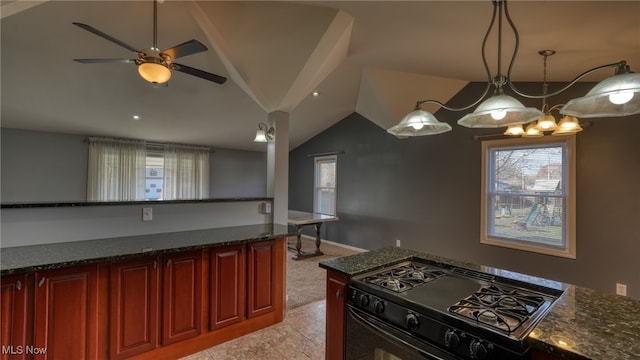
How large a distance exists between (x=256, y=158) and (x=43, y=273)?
18.6ft

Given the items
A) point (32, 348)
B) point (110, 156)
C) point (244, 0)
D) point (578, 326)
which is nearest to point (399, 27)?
point (244, 0)

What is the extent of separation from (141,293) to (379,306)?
1.58 meters

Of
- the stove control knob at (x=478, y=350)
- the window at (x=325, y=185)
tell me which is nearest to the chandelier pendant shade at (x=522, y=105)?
the stove control knob at (x=478, y=350)

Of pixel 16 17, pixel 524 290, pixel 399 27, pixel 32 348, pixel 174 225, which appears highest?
pixel 16 17

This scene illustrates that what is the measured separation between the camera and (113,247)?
1936 mm

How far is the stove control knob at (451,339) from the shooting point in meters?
1.10

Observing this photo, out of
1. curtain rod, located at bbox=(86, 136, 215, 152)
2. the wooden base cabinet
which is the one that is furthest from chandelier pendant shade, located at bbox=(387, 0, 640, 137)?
curtain rod, located at bbox=(86, 136, 215, 152)

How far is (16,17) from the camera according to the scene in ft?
7.91

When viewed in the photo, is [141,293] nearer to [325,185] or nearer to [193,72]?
[193,72]

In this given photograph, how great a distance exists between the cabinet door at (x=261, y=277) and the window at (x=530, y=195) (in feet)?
9.62

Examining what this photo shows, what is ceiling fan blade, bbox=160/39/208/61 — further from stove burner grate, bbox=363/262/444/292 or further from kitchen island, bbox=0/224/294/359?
stove burner grate, bbox=363/262/444/292

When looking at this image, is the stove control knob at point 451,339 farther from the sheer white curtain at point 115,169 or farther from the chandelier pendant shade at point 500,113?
the sheer white curtain at point 115,169

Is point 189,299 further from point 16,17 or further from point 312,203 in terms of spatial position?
point 312,203

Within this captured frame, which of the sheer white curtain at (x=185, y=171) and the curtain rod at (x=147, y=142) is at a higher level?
the curtain rod at (x=147, y=142)
